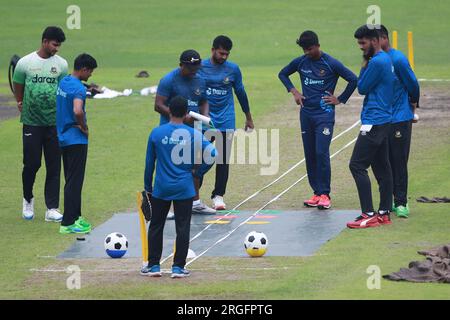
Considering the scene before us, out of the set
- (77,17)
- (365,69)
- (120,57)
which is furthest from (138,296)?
(77,17)

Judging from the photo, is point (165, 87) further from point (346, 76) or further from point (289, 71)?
point (346, 76)

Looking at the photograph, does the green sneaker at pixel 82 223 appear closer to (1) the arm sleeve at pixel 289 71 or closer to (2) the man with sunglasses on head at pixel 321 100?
(2) the man with sunglasses on head at pixel 321 100

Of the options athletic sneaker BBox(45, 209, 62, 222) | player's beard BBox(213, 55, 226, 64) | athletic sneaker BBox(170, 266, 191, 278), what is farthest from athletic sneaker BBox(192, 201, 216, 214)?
athletic sneaker BBox(170, 266, 191, 278)

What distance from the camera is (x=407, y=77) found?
621 inches

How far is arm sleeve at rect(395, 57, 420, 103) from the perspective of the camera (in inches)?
619

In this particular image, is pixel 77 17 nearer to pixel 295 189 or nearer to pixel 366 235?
pixel 295 189

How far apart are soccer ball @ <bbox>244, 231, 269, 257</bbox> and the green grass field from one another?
211mm

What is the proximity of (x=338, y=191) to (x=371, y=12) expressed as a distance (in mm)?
26933

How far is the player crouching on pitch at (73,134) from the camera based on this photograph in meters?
15.3

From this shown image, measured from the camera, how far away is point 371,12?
4422 cm

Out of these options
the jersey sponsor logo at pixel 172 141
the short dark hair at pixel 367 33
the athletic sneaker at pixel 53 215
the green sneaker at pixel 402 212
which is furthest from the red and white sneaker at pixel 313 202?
the jersey sponsor logo at pixel 172 141

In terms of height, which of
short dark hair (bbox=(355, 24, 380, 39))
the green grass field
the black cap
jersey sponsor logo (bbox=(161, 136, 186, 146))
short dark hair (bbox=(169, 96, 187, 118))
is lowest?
the green grass field

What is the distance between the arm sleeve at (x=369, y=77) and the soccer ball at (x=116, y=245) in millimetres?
3770

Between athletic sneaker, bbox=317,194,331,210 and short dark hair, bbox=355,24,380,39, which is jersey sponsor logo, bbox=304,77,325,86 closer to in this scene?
athletic sneaker, bbox=317,194,331,210
